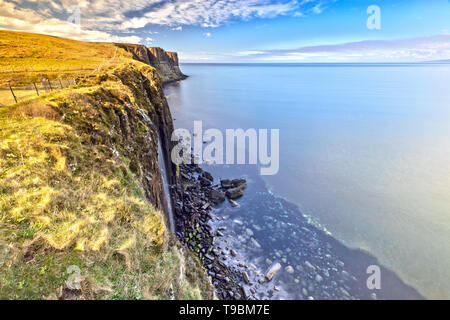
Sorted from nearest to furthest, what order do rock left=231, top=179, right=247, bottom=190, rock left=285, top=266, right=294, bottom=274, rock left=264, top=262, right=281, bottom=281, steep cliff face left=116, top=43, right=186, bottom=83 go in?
rock left=264, top=262, right=281, bottom=281
rock left=285, top=266, right=294, bottom=274
rock left=231, top=179, right=247, bottom=190
steep cliff face left=116, top=43, right=186, bottom=83

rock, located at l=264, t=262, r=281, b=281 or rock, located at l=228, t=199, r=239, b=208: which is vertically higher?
rock, located at l=228, t=199, r=239, b=208

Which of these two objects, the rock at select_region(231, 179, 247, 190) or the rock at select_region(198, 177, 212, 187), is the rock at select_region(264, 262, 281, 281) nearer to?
the rock at select_region(231, 179, 247, 190)

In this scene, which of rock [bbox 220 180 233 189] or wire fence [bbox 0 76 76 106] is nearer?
wire fence [bbox 0 76 76 106]

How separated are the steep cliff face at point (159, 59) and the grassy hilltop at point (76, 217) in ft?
314

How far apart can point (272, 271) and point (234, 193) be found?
10.3 metres

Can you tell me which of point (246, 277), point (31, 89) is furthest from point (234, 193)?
point (31, 89)

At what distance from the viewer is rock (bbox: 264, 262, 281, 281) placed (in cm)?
1612

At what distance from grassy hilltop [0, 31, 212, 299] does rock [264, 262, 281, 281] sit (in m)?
9.19

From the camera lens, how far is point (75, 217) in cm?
700

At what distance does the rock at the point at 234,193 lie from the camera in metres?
25.1

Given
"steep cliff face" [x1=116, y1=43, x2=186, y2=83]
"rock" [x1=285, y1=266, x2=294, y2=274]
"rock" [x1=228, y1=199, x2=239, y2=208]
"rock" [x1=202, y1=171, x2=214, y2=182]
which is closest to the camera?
"rock" [x1=285, y1=266, x2=294, y2=274]

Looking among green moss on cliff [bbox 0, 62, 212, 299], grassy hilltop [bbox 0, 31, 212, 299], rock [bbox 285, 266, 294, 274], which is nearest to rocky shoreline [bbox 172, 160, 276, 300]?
rock [bbox 285, 266, 294, 274]

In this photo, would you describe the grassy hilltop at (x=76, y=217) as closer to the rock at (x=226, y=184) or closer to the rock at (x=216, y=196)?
the rock at (x=216, y=196)

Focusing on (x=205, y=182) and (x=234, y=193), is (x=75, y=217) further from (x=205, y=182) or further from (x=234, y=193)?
(x=205, y=182)
